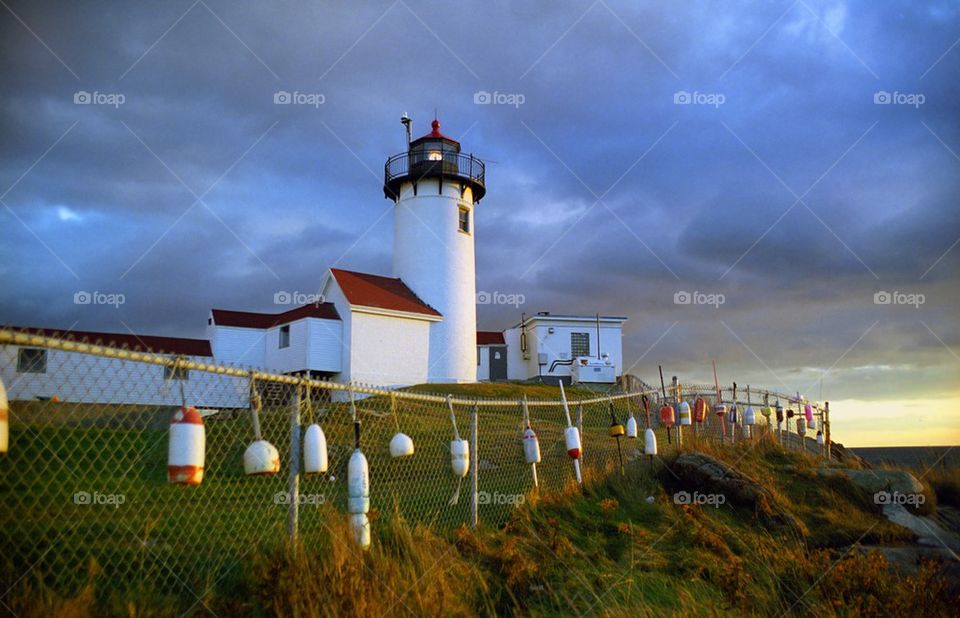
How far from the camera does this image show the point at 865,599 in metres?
7.56

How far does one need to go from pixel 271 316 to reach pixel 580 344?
17201 millimetres

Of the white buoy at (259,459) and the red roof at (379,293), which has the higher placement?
the red roof at (379,293)

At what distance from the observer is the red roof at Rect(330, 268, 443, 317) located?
31391 mm

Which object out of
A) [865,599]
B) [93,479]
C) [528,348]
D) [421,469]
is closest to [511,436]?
[421,469]

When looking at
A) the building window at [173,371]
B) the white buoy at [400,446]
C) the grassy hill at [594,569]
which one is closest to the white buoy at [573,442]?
the grassy hill at [594,569]

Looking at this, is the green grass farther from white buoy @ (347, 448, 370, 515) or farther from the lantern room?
the lantern room

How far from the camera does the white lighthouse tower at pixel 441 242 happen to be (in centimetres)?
3431

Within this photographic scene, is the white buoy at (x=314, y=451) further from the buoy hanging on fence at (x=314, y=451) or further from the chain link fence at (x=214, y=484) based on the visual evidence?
the chain link fence at (x=214, y=484)

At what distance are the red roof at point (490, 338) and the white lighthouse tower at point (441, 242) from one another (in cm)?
800

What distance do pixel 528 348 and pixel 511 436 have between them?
24815 millimetres

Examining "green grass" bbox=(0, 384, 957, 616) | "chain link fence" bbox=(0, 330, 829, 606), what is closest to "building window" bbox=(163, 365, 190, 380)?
"chain link fence" bbox=(0, 330, 829, 606)

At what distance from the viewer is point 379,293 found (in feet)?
108

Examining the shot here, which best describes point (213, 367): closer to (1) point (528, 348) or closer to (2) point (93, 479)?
(2) point (93, 479)

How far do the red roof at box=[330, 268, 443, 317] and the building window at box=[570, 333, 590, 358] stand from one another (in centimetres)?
Answer: 1055
